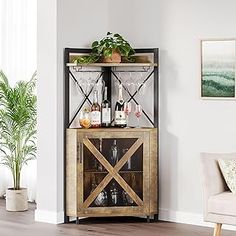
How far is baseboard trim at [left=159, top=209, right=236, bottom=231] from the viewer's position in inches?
256

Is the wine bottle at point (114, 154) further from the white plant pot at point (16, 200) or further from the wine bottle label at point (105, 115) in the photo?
the white plant pot at point (16, 200)

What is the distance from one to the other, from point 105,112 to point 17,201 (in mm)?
1338

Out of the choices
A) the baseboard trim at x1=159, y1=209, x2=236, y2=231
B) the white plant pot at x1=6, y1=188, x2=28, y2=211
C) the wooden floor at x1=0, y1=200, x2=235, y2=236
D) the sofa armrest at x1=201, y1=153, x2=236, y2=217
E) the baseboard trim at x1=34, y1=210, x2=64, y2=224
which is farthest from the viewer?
the white plant pot at x1=6, y1=188, x2=28, y2=211

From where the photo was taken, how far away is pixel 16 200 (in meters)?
7.18

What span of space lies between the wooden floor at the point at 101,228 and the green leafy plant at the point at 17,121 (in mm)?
740

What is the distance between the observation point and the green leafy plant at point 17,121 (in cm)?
718

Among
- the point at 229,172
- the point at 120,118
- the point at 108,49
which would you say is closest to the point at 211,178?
the point at 229,172

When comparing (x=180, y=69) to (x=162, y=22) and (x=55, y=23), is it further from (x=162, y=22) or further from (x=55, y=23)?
(x=55, y=23)

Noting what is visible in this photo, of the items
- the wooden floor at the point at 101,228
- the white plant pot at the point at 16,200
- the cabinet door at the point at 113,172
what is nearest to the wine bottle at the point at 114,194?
the cabinet door at the point at 113,172

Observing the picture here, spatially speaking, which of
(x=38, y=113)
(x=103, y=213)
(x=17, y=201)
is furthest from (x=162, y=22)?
(x=17, y=201)

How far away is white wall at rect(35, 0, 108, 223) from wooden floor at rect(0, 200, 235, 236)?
22cm

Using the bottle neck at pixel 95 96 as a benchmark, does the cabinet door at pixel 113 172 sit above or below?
below

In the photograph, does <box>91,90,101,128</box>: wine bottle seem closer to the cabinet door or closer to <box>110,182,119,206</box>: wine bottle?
the cabinet door

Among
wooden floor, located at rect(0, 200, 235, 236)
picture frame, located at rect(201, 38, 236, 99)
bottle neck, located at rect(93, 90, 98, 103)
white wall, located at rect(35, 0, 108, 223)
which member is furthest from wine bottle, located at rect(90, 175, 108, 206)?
picture frame, located at rect(201, 38, 236, 99)
